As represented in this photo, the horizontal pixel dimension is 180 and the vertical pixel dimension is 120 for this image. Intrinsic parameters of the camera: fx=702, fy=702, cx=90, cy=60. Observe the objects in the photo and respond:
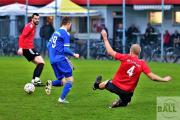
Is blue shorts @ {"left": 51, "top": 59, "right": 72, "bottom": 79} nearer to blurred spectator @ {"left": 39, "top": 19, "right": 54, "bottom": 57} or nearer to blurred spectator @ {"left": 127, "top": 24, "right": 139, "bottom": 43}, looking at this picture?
blurred spectator @ {"left": 39, "top": 19, "right": 54, "bottom": 57}

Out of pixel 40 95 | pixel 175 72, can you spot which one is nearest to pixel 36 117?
pixel 40 95

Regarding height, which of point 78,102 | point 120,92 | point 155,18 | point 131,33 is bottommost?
point 78,102

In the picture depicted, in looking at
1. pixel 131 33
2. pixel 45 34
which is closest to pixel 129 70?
pixel 45 34

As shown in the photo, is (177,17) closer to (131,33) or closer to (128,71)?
(131,33)

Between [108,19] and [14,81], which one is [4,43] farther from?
[14,81]

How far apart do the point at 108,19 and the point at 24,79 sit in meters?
28.7

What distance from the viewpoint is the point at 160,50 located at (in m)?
39.1

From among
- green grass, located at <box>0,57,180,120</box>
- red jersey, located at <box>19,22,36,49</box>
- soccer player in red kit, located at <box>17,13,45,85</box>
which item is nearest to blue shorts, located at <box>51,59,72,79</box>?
green grass, located at <box>0,57,180,120</box>

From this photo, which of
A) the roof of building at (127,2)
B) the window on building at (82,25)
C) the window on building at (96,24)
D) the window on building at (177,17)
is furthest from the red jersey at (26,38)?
the window on building at (82,25)

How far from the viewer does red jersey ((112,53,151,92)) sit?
15547mm

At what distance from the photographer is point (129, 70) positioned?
1558 cm

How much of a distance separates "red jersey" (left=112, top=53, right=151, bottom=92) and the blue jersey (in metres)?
1.85

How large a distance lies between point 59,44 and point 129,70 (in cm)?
233

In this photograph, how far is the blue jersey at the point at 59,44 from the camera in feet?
55.5
